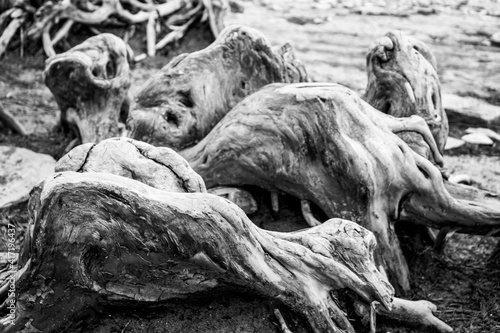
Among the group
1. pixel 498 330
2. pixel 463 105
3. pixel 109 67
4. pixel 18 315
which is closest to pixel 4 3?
pixel 109 67

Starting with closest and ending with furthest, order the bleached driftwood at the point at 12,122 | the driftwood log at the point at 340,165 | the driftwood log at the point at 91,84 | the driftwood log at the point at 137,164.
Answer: the driftwood log at the point at 137,164, the driftwood log at the point at 340,165, the driftwood log at the point at 91,84, the bleached driftwood at the point at 12,122

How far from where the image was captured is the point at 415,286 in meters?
4.77

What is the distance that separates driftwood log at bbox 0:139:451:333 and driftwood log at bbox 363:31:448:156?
183 cm

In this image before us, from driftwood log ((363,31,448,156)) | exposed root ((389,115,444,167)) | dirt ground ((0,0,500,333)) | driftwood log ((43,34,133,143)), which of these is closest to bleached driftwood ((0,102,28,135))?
dirt ground ((0,0,500,333))

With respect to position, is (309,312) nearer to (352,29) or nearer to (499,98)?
(499,98)

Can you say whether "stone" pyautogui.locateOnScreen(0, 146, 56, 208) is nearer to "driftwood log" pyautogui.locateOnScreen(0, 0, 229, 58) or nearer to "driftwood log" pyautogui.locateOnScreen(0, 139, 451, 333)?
"driftwood log" pyautogui.locateOnScreen(0, 139, 451, 333)

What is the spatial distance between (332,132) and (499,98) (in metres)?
5.05

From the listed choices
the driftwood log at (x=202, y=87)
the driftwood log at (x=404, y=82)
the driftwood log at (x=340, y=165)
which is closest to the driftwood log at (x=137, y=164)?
the driftwood log at (x=340, y=165)

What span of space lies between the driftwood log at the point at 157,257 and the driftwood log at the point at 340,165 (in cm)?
64

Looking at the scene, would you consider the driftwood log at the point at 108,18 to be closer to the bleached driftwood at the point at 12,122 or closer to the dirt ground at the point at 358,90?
the dirt ground at the point at 358,90

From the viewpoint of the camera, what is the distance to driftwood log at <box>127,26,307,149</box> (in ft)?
17.0

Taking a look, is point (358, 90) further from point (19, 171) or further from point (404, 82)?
point (19, 171)

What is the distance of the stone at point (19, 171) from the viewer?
5746 millimetres

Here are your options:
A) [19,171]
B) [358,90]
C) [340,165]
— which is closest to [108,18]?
[358,90]
